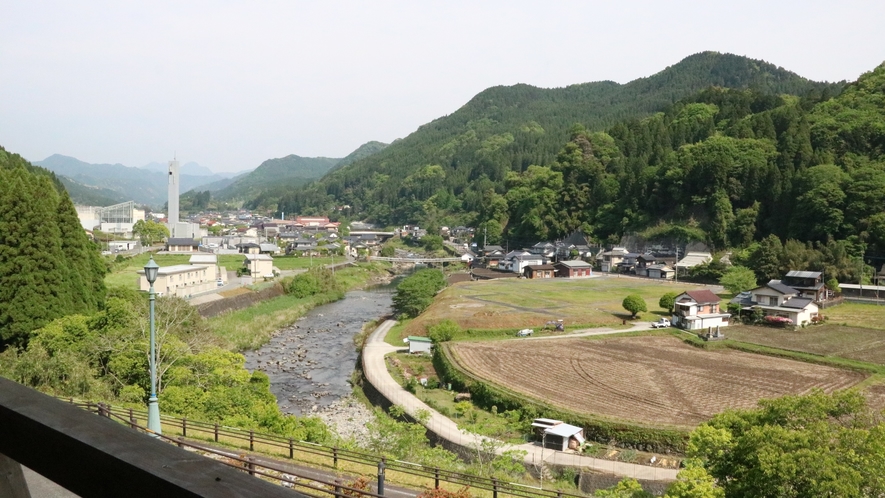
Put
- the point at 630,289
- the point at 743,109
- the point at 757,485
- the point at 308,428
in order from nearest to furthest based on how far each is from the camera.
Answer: the point at 757,485, the point at 308,428, the point at 630,289, the point at 743,109

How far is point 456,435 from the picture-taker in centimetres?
1630

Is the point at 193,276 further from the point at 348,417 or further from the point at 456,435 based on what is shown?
the point at 456,435

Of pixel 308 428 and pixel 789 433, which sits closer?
pixel 789 433

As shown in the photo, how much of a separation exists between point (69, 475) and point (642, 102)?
14326 centimetres

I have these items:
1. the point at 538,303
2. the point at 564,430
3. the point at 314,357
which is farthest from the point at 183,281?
the point at 564,430

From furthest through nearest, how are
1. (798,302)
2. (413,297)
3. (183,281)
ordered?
1. (413,297)
2. (183,281)
3. (798,302)

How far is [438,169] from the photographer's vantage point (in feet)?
369

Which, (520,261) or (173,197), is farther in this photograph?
(173,197)

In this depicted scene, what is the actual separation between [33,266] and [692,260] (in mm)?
44288

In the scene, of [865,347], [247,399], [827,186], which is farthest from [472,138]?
[247,399]

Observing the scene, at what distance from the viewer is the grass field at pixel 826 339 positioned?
79.4ft

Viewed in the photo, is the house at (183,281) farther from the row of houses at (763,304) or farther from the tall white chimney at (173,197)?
the tall white chimney at (173,197)

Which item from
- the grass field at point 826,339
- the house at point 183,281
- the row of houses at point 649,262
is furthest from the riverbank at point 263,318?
the row of houses at point 649,262

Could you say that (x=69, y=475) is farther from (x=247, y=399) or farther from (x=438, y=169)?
Result: (x=438, y=169)
